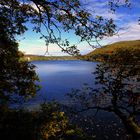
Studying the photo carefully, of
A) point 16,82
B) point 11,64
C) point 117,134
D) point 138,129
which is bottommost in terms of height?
point 117,134

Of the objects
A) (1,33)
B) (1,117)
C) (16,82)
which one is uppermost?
(1,33)

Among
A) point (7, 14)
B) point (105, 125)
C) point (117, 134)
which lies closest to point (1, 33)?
point (7, 14)

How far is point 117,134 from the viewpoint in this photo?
110 ft

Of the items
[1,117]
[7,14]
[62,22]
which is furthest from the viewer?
[1,117]

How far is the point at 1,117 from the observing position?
20141 mm

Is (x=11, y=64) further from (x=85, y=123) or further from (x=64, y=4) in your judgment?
(x=85, y=123)

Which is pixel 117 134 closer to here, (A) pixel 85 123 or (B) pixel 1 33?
(A) pixel 85 123

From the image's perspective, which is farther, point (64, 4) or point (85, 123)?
point (85, 123)

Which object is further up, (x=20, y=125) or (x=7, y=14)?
(x=7, y=14)

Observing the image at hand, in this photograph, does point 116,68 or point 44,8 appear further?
point 116,68

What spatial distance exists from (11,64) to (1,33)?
3.47 meters

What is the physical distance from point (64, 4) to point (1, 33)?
22.3 ft

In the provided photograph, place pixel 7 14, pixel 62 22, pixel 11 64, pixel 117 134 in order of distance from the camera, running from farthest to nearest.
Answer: pixel 117 134, pixel 11 64, pixel 7 14, pixel 62 22

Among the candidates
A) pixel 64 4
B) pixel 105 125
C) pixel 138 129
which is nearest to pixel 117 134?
pixel 105 125
